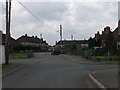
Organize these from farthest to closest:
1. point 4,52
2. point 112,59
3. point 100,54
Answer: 1. point 100,54
2. point 112,59
3. point 4,52

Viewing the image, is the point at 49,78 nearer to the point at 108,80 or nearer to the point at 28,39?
the point at 108,80

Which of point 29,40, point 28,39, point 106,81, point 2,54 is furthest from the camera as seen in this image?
point 29,40

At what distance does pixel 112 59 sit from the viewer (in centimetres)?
3791

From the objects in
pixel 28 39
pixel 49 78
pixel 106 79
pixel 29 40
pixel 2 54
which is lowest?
pixel 49 78

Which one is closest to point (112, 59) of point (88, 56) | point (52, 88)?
point (88, 56)

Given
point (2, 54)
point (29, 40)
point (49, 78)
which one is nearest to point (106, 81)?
point (49, 78)

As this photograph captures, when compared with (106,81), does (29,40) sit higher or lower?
higher

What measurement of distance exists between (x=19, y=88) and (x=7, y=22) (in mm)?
18806

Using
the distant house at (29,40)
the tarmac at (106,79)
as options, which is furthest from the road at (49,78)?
the distant house at (29,40)

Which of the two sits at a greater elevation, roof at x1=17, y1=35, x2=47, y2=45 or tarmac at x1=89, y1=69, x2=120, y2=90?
roof at x1=17, y1=35, x2=47, y2=45

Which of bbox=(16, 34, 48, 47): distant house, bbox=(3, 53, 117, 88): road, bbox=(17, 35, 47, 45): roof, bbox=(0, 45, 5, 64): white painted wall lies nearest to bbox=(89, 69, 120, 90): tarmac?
bbox=(3, 53, 117, 88): road

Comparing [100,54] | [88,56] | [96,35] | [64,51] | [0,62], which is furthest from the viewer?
[96,35]

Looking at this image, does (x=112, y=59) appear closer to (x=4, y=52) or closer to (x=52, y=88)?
(x=4, y=52)

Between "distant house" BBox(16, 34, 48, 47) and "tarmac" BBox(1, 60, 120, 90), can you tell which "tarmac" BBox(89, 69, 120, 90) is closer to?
"tarmac" BBox(1, 60, 120, 90)
